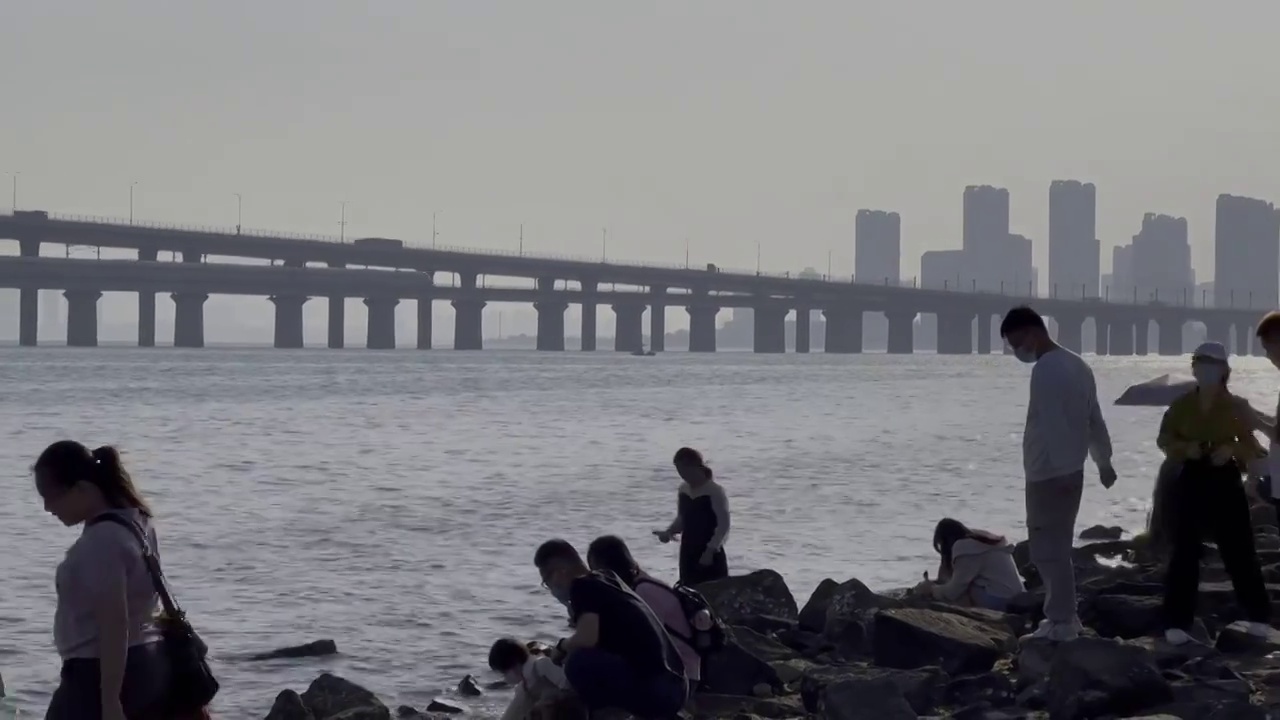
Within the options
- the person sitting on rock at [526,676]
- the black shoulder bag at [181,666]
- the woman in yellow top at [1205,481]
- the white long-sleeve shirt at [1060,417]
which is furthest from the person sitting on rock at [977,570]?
the black shoulder bag at [181,666]

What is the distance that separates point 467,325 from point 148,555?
161 m

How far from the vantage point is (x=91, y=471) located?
5.59 m

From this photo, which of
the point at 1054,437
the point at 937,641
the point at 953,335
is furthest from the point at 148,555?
the point at 953,335

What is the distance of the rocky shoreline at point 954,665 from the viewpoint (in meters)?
8.70

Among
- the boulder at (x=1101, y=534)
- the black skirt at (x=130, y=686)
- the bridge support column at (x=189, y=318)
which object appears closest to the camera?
the black skirt at (x=130, y=686)

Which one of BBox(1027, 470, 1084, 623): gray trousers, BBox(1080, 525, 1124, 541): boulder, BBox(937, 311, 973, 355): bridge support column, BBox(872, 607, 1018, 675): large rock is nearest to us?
BBox(1027, 470, 1084, 623): gray trousers

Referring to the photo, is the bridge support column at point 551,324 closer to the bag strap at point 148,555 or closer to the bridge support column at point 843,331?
the bridge support column at point 843,331

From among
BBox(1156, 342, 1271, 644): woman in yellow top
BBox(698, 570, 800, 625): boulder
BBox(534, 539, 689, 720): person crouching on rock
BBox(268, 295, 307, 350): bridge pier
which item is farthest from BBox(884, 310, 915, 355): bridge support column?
BBox(534, 539, 689, 720): person crouching on rock

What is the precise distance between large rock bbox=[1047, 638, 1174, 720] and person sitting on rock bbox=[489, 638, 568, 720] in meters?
2.43

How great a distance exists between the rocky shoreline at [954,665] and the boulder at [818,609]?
1cm

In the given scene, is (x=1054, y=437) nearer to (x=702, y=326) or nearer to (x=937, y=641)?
(x=937, y=641)

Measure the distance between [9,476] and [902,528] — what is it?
1789cm

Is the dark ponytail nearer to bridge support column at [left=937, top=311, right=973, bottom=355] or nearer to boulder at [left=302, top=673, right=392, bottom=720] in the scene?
boulder at [left=302, top=673, right=392, bottom=720]

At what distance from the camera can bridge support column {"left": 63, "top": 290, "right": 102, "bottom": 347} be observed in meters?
144
